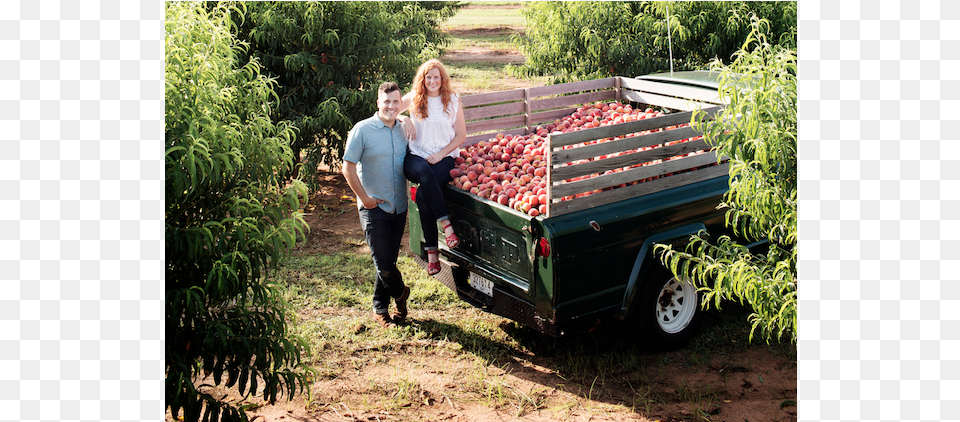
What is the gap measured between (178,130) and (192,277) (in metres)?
0.68

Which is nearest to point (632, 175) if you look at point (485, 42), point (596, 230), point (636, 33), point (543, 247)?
point (596, 230)

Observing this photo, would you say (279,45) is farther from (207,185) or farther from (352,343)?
(207,185)

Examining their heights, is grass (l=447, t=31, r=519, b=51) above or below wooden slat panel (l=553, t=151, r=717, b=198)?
above

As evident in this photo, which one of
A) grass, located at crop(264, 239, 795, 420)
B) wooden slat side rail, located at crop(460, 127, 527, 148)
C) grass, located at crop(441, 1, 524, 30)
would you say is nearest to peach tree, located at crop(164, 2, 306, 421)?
grass, located at crop(264, 239, 795, 420)

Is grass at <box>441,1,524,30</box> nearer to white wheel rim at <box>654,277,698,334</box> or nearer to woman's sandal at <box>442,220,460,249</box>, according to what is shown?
woman's sandal at <box>442,220,460,249</box>

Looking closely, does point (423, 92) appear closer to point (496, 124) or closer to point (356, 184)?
point (356, 184)

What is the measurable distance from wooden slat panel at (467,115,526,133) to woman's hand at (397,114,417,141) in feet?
3.50

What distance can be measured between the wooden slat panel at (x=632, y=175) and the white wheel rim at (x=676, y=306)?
84cm

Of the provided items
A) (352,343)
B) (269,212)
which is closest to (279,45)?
(352,343)

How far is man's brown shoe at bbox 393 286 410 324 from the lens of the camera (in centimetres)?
620

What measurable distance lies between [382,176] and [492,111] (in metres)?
1.95

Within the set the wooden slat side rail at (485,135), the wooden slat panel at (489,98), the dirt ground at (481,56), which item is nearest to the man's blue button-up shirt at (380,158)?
the wooden slat side rail at (485,135)

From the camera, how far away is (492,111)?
734 cm

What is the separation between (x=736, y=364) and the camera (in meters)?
5.51
